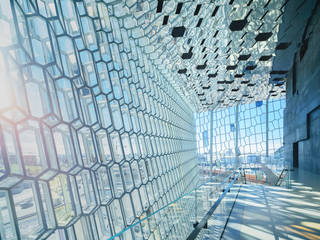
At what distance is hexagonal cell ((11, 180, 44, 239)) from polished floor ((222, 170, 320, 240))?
3.00 m

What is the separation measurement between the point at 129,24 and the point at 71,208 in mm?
6261

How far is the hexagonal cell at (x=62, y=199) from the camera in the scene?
3562 mm

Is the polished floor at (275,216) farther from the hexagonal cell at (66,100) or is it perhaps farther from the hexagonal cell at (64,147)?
the hexagonal cell at (66,100)

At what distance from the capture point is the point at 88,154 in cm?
488

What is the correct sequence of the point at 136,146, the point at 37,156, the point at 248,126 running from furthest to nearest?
the point at 248,126 < the point at 136,146 < the point at 37,156

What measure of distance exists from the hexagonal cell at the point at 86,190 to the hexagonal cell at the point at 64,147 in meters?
0.46

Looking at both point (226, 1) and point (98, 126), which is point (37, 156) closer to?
point (98, 126)

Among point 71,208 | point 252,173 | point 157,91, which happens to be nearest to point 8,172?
point 71,208

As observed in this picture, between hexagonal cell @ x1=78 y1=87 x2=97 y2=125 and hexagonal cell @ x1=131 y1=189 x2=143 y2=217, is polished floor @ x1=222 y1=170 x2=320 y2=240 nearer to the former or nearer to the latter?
hexagonal cell @ x1=131 y1=189 x2=143 y2=217

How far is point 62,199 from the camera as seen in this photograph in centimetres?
381

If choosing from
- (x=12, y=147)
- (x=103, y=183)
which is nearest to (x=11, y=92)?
(x=12, y=147)

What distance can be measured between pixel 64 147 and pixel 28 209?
1.32m

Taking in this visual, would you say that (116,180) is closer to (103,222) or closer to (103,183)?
(103,183)

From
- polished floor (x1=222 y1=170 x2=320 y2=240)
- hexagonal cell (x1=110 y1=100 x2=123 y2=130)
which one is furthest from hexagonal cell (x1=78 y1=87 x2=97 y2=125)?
polished floor (x1=222 y1=170 x2=320 y2=240)
